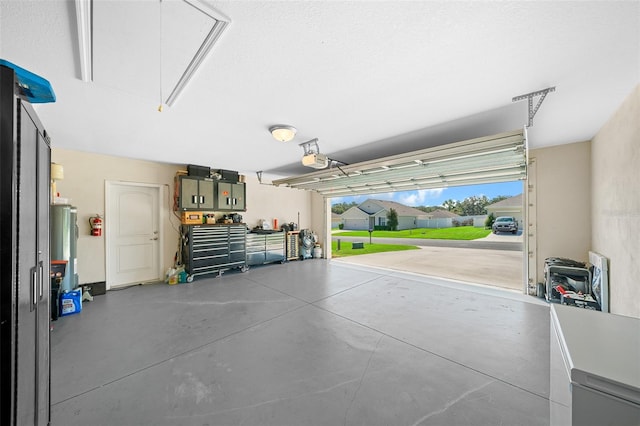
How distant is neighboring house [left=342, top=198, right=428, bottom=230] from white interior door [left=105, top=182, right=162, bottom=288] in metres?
16.2

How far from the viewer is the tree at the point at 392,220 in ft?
68.4

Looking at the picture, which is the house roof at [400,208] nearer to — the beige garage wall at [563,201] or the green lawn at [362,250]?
the green lawn at [362,250]

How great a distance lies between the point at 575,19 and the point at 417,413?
105 inches

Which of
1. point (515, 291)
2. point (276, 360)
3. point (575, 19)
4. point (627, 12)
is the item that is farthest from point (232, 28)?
point (515, 291)

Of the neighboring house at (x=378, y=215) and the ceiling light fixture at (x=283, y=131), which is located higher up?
the ceiling light fixture at (x=283, y=131)

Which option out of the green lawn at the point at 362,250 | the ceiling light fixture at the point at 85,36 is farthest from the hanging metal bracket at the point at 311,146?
the green lawn at the point at 362,250

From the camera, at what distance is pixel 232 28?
54.9 inches

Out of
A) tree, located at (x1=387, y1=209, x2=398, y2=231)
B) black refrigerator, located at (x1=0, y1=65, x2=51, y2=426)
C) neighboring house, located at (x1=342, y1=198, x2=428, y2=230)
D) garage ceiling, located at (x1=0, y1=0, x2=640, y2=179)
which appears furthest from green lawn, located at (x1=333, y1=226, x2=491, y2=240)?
black refrigerator, located at (x1=0, y1=65, x2=51, y2=426)

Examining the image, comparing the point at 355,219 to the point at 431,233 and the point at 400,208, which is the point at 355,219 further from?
the point at 431,233

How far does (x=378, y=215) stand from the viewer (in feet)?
68.4

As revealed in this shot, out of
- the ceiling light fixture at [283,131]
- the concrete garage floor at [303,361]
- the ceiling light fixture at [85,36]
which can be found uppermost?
the ceiling light fixture at [85,36]

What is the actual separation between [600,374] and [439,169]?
351 cm

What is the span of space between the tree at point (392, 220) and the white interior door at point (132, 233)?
18891 millimetres

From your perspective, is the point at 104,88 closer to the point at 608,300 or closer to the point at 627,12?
the point at 627,12
